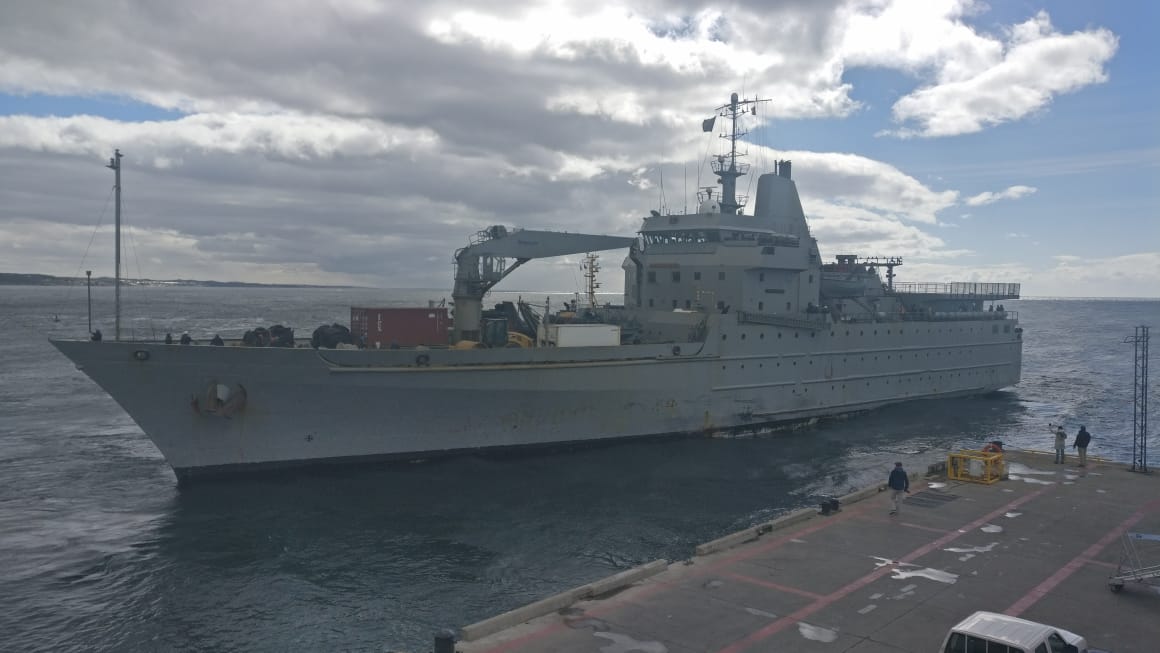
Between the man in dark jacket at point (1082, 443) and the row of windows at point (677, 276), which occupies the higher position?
the row of windows at point (677, 276)

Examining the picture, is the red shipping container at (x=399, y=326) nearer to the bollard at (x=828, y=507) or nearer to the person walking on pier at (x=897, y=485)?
the bollard at (x=828, y=507)

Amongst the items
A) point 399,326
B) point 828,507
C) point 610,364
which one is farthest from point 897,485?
point 399,326

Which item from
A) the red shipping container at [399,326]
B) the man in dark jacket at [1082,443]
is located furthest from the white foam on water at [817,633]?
the red shipping container at [399,326]

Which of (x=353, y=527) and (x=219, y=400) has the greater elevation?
(x=219, y=400)

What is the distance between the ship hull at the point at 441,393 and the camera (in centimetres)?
2094

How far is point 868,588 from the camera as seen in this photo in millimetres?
11266

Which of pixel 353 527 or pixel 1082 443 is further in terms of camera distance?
pixel 1082 443

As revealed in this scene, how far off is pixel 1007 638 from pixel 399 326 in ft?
66.5

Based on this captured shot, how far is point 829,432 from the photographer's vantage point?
32.6 meters

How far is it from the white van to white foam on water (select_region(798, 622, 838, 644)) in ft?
5.23

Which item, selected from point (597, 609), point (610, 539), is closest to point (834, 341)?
point (610, 539)

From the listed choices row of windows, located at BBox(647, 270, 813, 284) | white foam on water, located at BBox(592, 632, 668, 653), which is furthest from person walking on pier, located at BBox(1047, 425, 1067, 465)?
white foam on water, located at BBox(592, 632, 668, 653)

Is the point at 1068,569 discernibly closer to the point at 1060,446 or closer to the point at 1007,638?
the point at 1007,638

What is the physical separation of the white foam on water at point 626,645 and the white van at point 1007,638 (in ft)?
11.1
